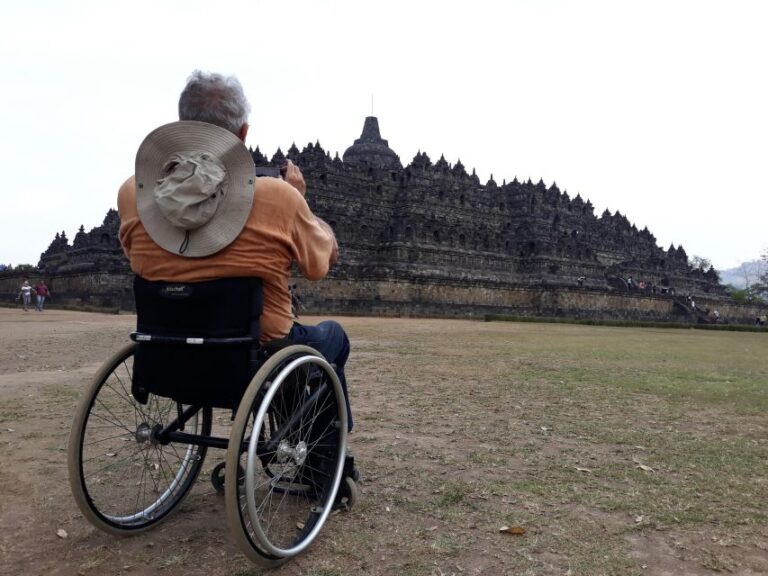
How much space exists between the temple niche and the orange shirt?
25702 mm

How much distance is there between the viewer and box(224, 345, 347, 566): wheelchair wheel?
2.16 m

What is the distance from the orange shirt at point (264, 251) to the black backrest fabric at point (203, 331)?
6 centimetres

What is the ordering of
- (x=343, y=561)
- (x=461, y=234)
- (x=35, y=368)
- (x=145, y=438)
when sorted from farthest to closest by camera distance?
(x=461, y=234), (x=35, y=368), (x=145, y=438), (x=343, y=561)

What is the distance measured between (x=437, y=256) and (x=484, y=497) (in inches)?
1264

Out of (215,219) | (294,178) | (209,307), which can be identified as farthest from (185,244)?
(294,178)

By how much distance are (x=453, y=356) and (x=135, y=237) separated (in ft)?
25.9

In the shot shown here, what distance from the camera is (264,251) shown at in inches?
98.7

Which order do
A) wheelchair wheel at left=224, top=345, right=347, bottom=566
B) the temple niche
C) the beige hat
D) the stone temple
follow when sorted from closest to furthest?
wheelchair wheel at left=224, top=345, right=347, bottom=566 → the beige hat → the stone temple → the temple niche

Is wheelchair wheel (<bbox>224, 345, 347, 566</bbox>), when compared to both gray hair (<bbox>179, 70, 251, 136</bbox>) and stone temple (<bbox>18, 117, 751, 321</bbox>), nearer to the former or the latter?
gray hair (<bbox>179, 70, 251, 136</bbox>)

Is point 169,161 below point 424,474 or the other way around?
the other way around

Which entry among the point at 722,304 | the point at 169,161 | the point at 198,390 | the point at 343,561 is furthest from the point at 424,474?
the point at 722,304

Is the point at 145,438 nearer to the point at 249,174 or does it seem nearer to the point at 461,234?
the point at 249,174

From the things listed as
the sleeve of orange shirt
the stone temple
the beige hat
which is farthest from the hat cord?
the stone temple

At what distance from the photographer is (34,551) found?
2.52 metres
